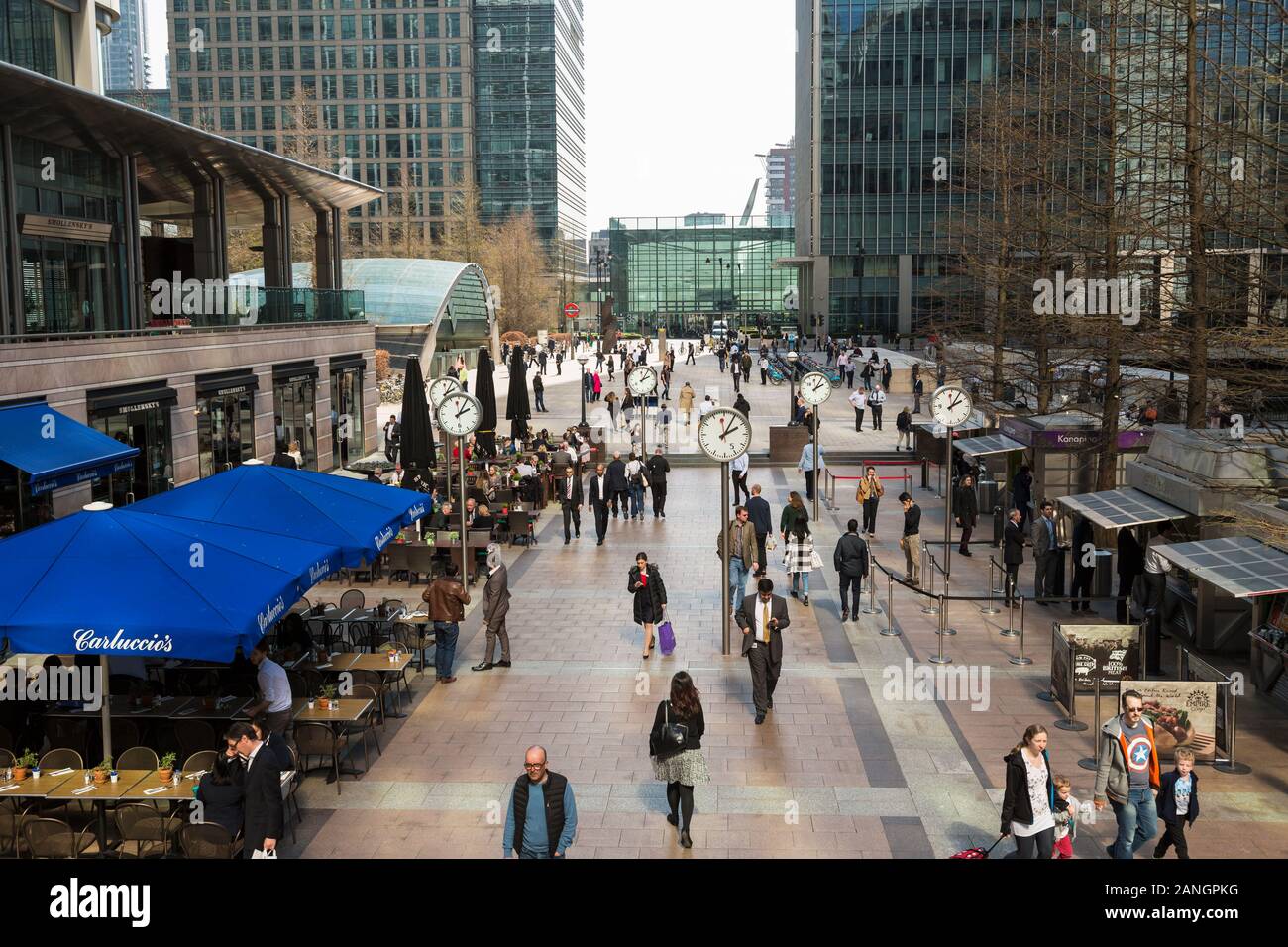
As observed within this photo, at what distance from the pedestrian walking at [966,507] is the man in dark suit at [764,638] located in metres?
9.77

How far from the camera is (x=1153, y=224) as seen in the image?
20359mm

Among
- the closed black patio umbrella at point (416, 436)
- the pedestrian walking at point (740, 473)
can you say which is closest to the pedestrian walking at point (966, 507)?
the pedestrian walking at point (740, 473)

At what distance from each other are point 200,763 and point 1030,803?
22.3ft

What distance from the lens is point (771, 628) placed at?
13.0 m

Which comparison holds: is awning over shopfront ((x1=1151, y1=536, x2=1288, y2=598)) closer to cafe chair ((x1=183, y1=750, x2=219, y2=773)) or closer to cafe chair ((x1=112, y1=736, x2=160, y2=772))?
cafe chair ((x1=183, y1=750, x2=219, y2=773))

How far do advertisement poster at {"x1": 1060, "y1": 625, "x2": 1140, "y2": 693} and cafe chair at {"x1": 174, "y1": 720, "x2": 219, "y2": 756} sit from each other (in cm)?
902

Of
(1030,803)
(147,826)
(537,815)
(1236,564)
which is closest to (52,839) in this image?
(147,826)

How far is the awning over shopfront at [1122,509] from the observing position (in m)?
16.1

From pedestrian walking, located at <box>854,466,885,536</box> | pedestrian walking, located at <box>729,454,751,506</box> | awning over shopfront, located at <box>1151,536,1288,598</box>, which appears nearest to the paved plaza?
awning over shopfront, located at <box>1151,536,1288,598</box>

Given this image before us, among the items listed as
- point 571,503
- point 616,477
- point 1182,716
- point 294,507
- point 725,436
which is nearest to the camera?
point 1182,716

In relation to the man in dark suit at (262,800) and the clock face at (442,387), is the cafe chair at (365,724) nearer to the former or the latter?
the man in dark suit at (262,800)

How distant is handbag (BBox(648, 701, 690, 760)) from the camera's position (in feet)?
31.7

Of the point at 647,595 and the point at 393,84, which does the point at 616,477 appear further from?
the point at 393,84
